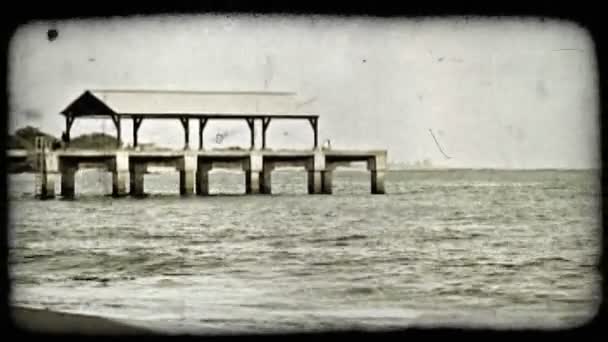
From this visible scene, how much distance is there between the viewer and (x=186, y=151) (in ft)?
49.3

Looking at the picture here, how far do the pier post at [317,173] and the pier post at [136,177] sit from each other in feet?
10.3

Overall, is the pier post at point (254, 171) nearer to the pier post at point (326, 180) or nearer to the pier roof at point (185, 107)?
the pier roof at point (185, 107)

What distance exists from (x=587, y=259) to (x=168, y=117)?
757cm

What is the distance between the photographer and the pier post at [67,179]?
1521 centimetres

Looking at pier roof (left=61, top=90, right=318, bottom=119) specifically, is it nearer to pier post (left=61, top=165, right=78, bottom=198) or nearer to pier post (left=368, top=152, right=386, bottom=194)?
pier post (left=61, top=165, right=78, bottom=198)

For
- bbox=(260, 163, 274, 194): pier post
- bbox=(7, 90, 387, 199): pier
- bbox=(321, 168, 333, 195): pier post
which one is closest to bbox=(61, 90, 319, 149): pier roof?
bbox=(7, 90, 387, 199): pier

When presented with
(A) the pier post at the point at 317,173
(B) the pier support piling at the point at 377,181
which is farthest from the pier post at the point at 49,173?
(B) the pier support piling at the point at 377,181

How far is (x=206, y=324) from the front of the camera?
436 cm

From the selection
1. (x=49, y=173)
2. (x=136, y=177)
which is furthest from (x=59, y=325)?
(x=136, y=177)

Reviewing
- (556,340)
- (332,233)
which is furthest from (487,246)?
(556,340)

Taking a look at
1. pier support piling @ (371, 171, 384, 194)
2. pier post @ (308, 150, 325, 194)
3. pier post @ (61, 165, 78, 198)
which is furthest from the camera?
pier support piling @ (371, 171, 384, 194)

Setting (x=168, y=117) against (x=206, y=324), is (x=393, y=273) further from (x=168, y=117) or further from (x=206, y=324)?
(x=168, y=117)

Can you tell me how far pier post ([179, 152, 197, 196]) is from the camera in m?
15.0

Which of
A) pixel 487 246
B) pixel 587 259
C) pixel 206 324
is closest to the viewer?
pixel 206 324
